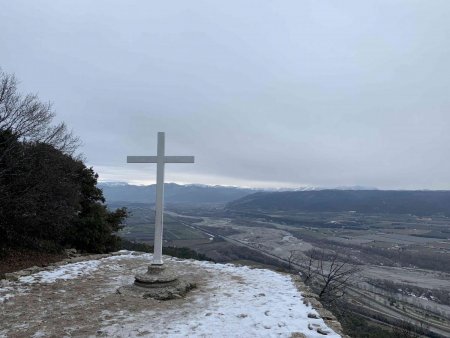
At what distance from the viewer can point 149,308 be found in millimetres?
6852

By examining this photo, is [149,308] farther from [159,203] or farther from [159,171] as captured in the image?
[159,171]

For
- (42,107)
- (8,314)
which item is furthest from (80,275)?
(42,107)

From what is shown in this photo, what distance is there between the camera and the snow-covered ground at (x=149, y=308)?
556 centimetres

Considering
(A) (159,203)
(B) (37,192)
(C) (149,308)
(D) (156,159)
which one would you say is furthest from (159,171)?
(B) (37,192)

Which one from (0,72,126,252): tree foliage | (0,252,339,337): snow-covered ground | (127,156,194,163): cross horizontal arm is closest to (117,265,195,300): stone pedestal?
(0,252,339,337): snow-covered ground

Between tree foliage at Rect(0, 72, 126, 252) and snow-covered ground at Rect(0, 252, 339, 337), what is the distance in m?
4.79

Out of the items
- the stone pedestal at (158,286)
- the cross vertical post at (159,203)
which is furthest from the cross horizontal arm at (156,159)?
the stone pedestal at (158,286)

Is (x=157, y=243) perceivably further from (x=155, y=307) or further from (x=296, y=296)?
(x=296, y=296)

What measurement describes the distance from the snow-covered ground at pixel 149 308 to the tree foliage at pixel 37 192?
15.7 feet

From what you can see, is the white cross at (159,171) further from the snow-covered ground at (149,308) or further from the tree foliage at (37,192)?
the tree foliage at (37,192)

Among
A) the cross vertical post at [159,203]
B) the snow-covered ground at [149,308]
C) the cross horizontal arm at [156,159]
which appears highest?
the cross horizontal arm at [156,159]

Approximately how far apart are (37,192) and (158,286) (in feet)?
27.2

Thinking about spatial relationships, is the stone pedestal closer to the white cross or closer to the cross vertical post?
the cross vertical post

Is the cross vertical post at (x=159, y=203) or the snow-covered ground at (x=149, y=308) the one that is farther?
the cross vertical post at (x=159, y=203)
